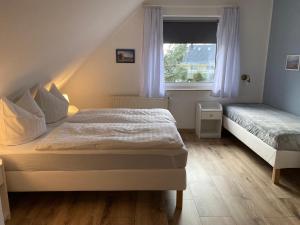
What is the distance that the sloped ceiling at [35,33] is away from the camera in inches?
51.3

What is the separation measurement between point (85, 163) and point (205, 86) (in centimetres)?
300

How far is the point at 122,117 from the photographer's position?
293 cm

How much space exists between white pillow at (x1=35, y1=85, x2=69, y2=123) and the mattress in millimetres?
868

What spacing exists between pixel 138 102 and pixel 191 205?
92.5 inches

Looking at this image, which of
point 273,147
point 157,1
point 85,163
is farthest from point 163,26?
point 85,163

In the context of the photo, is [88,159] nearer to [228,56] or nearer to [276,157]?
[276,157]

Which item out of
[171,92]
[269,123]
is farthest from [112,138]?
[171,92]

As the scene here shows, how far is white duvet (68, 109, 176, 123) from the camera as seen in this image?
2.86 metres

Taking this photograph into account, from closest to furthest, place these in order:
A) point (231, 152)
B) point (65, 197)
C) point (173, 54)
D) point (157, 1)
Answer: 1. point (65, 197)
2. point (231, 152)
3. point (157, 1)
4. point (173, 54)

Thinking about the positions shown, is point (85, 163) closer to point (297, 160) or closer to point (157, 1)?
point (297, 160)

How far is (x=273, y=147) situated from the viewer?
2.54m

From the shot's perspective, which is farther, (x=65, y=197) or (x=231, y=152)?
(x=231, y=152)

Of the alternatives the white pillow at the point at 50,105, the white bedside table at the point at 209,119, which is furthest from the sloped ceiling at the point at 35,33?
the white bedside table at the point at 209,119

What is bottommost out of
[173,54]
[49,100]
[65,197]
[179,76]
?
[65,197]
